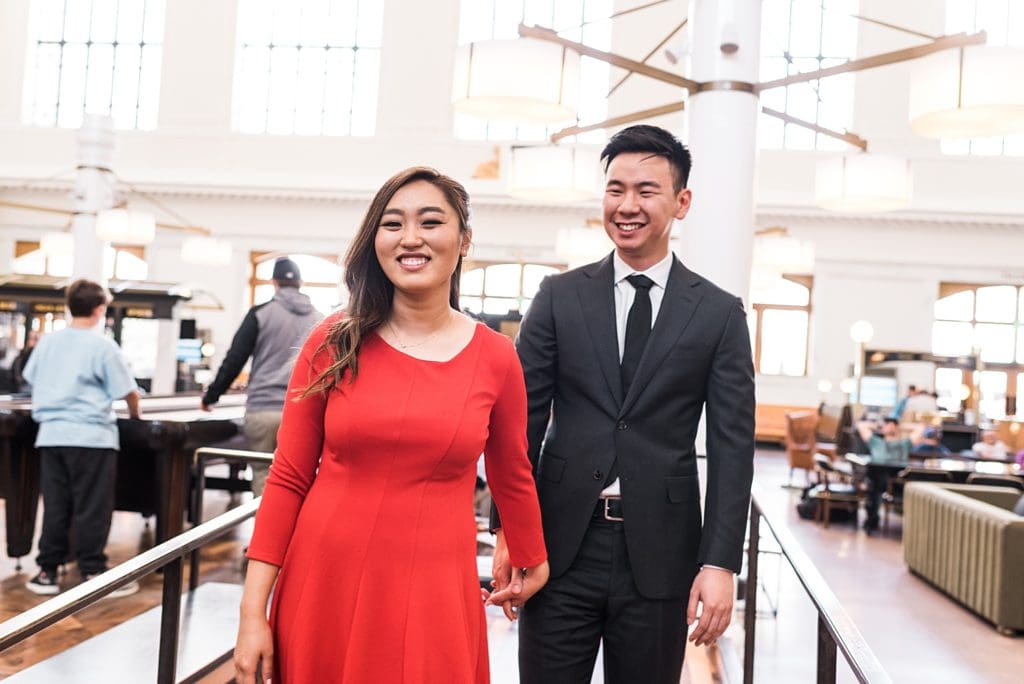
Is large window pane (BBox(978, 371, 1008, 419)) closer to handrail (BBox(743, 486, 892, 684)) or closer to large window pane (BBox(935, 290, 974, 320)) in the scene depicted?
large window pane (BBox(935, 290, 974, 320))

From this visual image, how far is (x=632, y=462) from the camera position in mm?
1970

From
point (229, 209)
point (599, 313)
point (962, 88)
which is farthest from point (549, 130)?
point (599, 313)

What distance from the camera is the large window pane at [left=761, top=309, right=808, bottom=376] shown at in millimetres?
19031

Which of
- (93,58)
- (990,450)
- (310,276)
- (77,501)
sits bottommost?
(77,501)

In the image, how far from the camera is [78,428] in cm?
529

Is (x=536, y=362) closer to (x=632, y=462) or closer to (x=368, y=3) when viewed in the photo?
(x=632, y=462)

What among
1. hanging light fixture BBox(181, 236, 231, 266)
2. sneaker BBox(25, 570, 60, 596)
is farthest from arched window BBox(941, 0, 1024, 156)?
sneaker BBox(25, 570, 60, 596)

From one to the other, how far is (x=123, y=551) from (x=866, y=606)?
17.2ft

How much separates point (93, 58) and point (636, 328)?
21.3 m

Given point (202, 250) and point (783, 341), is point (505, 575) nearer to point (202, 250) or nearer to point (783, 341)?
point (202, 250)

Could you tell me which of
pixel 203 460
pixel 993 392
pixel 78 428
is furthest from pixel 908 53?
pixel 993 392

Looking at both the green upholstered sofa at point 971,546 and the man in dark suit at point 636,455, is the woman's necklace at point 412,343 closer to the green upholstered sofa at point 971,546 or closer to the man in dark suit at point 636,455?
the man in dark suit at point 636,455

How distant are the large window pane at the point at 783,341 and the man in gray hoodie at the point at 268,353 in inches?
577

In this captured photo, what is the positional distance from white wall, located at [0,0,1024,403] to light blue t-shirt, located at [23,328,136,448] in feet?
43.1
